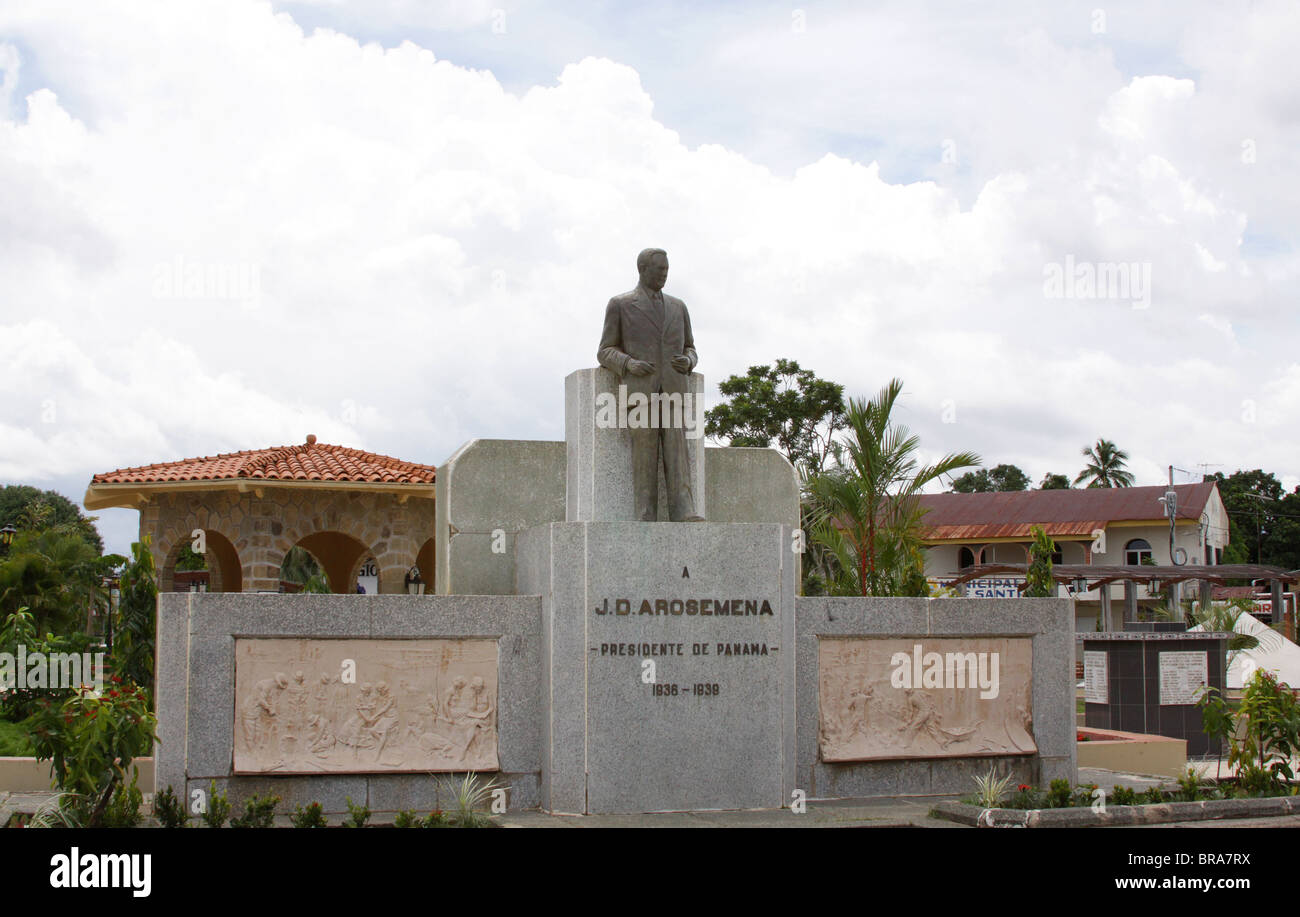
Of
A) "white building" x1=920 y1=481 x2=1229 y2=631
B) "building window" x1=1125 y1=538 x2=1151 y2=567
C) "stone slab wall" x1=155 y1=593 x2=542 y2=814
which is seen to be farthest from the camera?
"building window" x1=1125 y1=538 x2=1151 y2=567

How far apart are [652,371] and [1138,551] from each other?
145ft

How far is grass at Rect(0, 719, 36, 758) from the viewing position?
1276 cm

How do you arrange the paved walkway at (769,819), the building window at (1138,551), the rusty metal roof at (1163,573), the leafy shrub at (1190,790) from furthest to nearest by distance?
the building window at (1138,551)
the rusty metal roof at (1163,573)
the leafy shrub at (1190,790)
the paved walkway at (769,819)

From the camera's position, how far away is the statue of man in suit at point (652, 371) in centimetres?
1141

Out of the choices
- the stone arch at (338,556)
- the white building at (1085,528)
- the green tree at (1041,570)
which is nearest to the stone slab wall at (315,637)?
the green tree at (1041,570)

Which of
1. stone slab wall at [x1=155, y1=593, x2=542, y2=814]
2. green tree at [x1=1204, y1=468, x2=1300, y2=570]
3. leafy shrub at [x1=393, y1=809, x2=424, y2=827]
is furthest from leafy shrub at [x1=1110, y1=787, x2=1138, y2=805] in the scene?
green tree at [x1=1204, y1=468, x2=1300, y2=570]

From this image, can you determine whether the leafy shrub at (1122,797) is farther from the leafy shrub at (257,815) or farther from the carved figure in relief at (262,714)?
the carved figure in relief at (262,714)

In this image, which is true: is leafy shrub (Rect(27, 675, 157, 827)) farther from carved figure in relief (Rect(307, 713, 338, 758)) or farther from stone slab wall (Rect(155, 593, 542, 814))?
carved figure in relief (Rect(307, 713, 338, 758))

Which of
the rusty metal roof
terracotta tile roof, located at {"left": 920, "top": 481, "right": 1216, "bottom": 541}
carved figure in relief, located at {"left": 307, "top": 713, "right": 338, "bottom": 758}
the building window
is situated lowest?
carved figure in relief, located at {"left": 307, "top": 713, "right": 338, "bottom": 758}

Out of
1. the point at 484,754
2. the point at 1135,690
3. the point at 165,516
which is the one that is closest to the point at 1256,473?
the point at 1135,690

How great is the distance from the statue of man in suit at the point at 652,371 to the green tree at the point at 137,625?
19.2 ft

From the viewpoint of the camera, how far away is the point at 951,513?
177 ft

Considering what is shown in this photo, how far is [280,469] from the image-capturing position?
66.7ft

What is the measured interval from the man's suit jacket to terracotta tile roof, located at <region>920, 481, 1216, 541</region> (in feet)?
132
